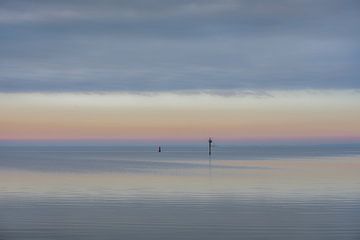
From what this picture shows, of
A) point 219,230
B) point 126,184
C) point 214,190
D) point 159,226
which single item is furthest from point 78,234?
point 126,184

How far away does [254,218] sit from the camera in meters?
26.0

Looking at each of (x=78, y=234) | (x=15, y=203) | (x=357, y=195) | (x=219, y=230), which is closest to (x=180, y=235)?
(x=219, y=230)

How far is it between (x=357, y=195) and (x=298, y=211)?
8.17 metres

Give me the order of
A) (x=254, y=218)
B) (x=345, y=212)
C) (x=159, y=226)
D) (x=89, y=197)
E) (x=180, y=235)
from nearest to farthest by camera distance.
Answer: (x=180, y=235)
(x=159, y=226)
(x=254, y=218)
(x=345, y=212)
(x=89, y=197)

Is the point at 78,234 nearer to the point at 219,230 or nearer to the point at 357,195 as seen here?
the point at 219,230

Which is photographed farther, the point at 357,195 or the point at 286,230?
the point at 357,195

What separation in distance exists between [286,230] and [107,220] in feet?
24.0

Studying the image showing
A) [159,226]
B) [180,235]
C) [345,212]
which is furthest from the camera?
[345,212]

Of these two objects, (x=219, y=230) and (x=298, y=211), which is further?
(x=298, y=211)

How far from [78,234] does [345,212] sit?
12.3 metres

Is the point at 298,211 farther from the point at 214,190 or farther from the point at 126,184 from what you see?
the point at 126,184

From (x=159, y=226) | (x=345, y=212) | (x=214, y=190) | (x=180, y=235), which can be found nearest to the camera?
(x=180, y=235)

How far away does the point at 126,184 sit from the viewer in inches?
1745

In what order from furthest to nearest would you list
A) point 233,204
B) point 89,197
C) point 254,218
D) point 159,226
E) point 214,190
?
point 214,190 < point 89,197 < point 233,204 < point 254,218 < point 159,226
